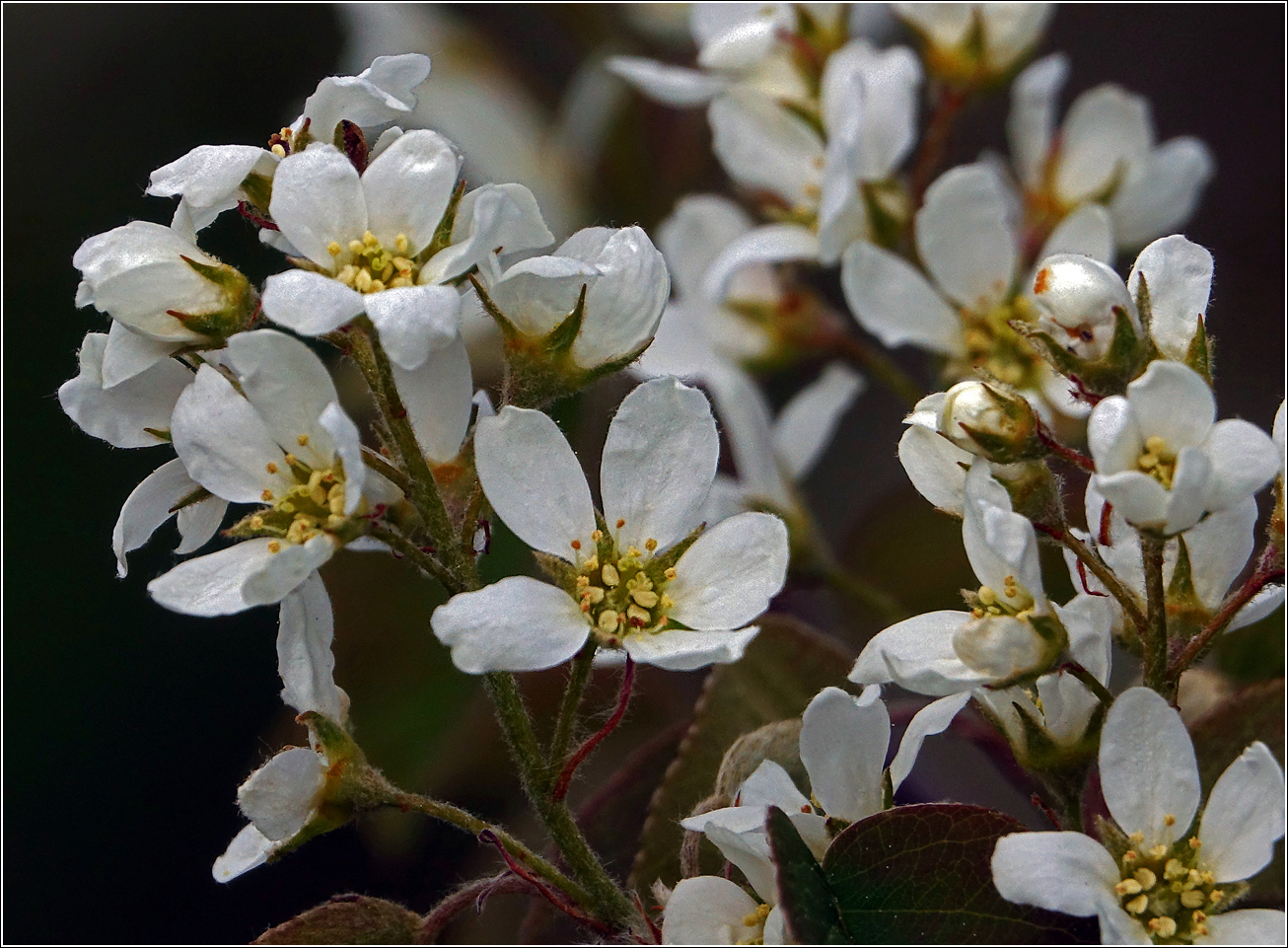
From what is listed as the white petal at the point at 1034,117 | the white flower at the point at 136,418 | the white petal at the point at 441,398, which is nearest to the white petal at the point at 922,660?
the white petal at the point at 441,398

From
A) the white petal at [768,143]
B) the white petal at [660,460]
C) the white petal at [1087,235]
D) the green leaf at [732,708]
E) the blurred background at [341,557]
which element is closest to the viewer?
the white petal at [660,460]

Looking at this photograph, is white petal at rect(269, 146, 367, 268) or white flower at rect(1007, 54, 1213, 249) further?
white flower at rect(1007, 54, 1213, 249)

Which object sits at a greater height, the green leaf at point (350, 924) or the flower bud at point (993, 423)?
the flower bud at point (993, 423)

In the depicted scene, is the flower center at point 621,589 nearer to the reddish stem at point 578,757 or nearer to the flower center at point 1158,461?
the reddish stem at point 578,757

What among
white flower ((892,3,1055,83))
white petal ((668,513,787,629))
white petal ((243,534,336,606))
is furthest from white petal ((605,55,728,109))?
white petal ((243,534,336,606))

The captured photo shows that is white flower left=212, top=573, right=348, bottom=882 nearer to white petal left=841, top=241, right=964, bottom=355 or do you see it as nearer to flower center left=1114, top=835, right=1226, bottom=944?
flower center left=1114, top=835, right=1226, bottom=944

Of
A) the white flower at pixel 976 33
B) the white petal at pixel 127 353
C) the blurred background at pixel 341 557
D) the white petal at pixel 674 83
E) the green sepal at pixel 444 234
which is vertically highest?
the white flower at pixel 976 33
